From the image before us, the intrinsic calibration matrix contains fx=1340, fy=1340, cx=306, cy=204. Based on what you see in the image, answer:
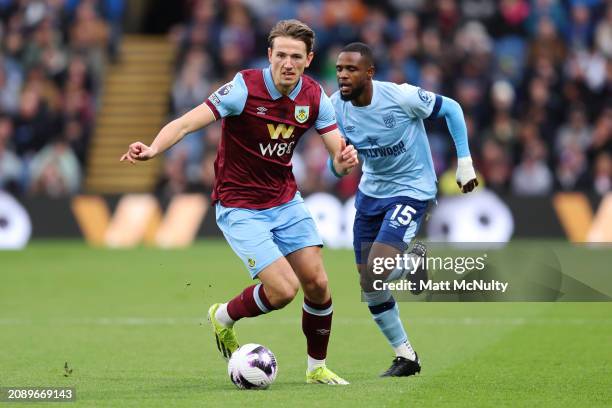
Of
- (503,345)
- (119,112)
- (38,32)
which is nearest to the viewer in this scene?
(503,345)

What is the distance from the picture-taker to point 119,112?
87.3 ft

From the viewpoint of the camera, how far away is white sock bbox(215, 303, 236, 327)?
9.30m

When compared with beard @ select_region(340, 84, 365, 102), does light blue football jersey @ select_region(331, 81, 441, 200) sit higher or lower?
lower

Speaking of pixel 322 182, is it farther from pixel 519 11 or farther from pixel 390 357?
pixel 390 357

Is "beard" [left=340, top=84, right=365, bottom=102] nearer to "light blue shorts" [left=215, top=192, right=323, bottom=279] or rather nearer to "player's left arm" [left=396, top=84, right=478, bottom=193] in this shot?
"player's left arm" [left=396, top=84, right=478, bottom=193]

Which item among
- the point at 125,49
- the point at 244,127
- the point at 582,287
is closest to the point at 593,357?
the point at 244,127

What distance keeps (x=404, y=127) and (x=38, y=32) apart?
641 inches

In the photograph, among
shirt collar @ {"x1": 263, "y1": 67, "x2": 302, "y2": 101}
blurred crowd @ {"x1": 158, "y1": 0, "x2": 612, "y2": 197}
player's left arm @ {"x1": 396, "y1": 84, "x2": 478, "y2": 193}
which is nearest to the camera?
shirt collar @ {"x1": 263, "y1": 67, "x2": 302, "y2": 101}

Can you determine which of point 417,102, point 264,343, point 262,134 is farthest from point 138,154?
point 264,343

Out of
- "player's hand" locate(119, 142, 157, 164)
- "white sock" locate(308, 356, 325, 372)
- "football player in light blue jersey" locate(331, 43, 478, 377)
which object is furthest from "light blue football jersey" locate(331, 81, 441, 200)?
"player's hand" locate(119, 142, 157, 164)

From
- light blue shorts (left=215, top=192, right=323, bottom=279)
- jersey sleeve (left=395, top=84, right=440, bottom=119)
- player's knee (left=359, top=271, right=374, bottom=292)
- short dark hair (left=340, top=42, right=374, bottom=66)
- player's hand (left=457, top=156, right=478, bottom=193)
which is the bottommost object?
player's knee (left=359, top=271, right=374, bottom=292)

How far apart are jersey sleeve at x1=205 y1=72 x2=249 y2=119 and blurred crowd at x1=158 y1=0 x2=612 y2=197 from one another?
40.8ft

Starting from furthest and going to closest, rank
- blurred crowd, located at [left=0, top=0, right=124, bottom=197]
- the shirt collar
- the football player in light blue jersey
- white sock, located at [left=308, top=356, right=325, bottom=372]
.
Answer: blurred crowd, located at [left=0, top=0, right=124, bottom=197] → the football player in light blue jersey → white sock, located at [left=308, top=356, right=325, bottom=372] → the shirt collar

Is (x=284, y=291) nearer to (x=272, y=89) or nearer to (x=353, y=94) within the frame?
(x=272, y=89)
